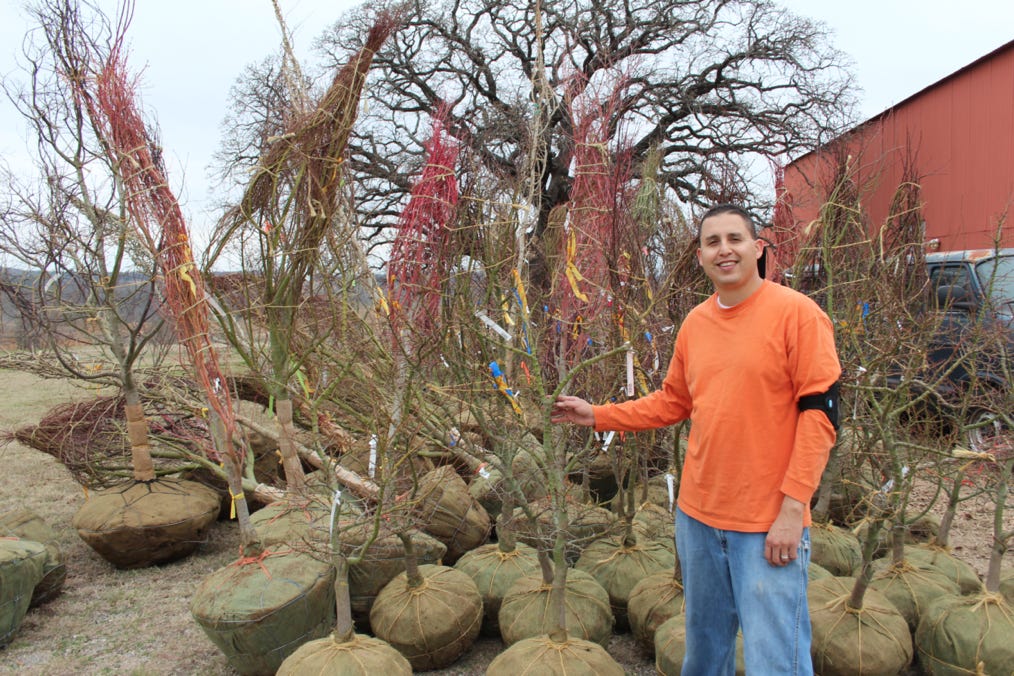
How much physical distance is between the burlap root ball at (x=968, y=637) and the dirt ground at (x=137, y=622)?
1.28 metres

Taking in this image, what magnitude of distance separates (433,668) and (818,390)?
2588 millimetres

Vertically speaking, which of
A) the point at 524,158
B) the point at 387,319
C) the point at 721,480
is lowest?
the point at 721,480

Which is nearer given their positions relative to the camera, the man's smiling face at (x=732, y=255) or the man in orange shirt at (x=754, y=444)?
the man in orange shirt at (x=754, y=444)

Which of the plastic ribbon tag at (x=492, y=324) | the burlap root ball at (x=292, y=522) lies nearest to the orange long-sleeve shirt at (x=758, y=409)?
the plastic ribbon tag at (x=492, y=324)

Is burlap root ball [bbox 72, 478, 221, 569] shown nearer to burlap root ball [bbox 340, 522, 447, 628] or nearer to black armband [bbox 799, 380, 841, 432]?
burlap root ball [bbox 340, 522, 447, 628]

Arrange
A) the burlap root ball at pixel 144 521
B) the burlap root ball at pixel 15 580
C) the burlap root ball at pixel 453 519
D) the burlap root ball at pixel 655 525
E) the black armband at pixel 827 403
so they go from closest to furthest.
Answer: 1. the black armband at pixel 827 403
2. the burlap root ball at pixel 15 580
3. the burlap root ball at pixel 655 525
4. the burlap root ball at pixel 453 519
5. the burlap root ball at pixel 144 521

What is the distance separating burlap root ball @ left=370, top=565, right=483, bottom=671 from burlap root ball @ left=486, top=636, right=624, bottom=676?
2.13 ft

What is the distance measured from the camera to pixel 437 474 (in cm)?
459

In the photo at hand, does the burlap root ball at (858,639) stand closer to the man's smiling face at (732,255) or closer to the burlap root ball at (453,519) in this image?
the man's smiling face at (732,255)

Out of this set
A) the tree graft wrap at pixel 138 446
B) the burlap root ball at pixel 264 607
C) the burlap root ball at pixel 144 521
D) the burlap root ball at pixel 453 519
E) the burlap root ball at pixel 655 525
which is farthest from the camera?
the tree graft wrap at pixel 138 446

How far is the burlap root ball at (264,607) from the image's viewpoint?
3.37 m

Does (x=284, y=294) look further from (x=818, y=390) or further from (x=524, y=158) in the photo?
(x=818, y=390)

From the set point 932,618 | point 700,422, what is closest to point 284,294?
point 700,422

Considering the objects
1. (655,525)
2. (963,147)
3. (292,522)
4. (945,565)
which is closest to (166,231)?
(292,522)
